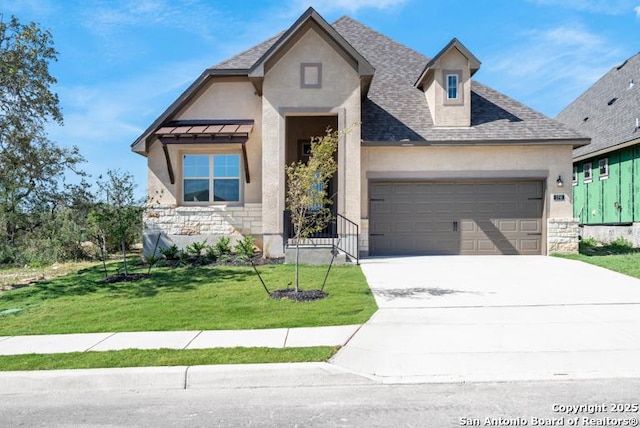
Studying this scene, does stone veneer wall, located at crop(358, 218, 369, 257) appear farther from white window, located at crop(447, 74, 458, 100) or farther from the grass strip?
the grass strip

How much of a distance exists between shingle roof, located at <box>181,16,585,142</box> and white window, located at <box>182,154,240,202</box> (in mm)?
3218

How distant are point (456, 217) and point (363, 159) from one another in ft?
12.5

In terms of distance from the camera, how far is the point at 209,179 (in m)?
15.1

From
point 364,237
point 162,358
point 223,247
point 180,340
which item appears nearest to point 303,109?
point 364,237

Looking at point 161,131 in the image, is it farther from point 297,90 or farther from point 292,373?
point 292,373

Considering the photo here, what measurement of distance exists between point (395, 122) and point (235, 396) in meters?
12.4

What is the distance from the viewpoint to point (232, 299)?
324 inches

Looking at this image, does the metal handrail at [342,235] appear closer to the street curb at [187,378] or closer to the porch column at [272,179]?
the porch column at [272,179]

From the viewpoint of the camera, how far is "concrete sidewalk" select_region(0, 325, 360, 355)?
18.1 ft

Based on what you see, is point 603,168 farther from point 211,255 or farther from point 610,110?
point 211,255

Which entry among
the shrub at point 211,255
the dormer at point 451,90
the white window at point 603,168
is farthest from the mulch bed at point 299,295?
the white window at point 603,168

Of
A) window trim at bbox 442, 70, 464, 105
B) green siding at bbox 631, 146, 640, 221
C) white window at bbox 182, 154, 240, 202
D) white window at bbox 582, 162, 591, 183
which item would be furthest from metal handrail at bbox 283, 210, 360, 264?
white window at bbox 582, 162, 591, 183

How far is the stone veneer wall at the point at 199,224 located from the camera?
48.0ft

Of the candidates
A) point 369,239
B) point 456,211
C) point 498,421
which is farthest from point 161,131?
point 498,421
